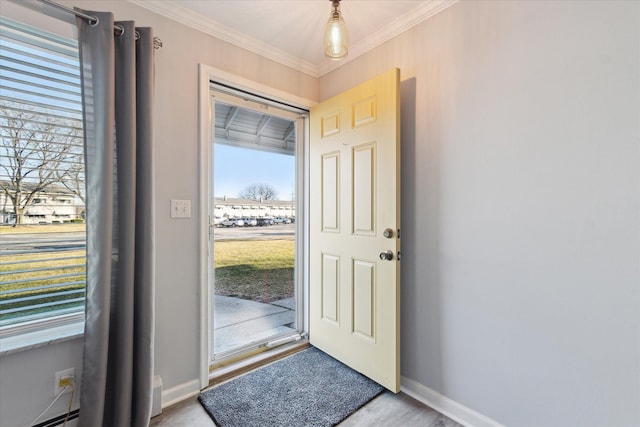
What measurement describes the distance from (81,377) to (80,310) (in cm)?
33

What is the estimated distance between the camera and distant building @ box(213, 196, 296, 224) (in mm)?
2137

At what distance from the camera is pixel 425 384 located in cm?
169

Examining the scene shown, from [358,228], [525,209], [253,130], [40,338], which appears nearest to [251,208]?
[253,130]

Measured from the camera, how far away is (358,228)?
1.93 metres

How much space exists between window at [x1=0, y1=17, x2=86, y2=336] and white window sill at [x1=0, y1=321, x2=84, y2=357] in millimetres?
39

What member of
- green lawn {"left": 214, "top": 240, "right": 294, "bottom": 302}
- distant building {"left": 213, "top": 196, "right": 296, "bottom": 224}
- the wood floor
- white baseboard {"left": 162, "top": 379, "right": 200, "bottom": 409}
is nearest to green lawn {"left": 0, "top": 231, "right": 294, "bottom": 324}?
green lawn {"left": 214, "top": 240, "right": 294, "bottom": 302}

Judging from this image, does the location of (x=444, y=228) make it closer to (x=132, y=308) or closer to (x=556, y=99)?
(x=556, y=99)

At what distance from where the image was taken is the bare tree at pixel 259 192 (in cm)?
231

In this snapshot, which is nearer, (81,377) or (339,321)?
(81,377)

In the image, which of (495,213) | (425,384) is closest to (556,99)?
(495,213)

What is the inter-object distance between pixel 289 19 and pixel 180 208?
1.40 meters

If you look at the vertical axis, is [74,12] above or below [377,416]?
above

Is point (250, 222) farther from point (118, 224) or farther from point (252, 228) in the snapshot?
point (118, 224)

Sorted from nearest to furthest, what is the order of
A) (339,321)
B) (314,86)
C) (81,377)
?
(81,377) → (339,321) → (314,86)
